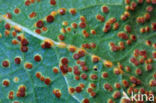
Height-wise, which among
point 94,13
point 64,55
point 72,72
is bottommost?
point 72,72

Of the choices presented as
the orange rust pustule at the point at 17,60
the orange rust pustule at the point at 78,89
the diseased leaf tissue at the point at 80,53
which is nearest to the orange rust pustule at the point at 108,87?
the diseased leaf tissue at the point at 80,53

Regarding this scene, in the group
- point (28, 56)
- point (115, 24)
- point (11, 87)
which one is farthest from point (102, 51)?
point (11, 87)

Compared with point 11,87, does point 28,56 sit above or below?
above

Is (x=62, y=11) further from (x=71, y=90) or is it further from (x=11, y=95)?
(x=11, y=95)

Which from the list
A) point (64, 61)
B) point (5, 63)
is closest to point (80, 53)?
point (64, 61)

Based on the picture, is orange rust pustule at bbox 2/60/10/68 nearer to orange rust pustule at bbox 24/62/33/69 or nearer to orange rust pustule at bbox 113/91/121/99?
orange rust pustule at bbox 24/62/33/69

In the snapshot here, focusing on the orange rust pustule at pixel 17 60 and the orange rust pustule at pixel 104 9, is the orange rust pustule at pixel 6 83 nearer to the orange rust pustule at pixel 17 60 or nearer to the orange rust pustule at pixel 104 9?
the orange rust pustule at pixel 17 60

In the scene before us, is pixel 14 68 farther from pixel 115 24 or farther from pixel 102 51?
pixel 115 24

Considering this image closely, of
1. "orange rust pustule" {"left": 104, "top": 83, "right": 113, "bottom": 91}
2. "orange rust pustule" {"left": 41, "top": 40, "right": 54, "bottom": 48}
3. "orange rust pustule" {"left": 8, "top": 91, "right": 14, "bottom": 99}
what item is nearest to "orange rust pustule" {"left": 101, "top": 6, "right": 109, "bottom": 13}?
"orange rust pustule" {"left": 41, "top": 40, "right": 54, "bottom": 48}
